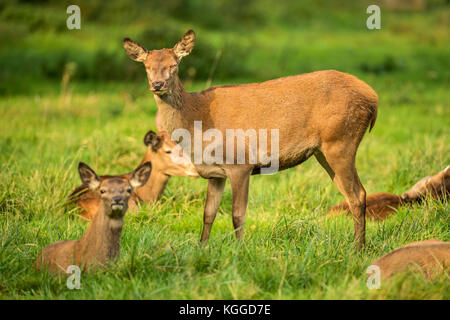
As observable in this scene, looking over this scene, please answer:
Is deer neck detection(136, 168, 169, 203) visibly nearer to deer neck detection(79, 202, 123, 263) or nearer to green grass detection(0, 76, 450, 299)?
green grass detection(0, 76, 450, 299)

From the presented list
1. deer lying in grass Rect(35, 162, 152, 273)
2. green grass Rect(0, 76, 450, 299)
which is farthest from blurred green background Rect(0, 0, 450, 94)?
deer lying in grass Rect(35, 162, 152, 273)

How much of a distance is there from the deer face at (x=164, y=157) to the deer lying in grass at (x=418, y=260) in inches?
126

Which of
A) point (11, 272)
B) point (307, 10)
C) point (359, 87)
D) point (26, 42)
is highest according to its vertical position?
point (307, 10)

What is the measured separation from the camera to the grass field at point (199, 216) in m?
4.80

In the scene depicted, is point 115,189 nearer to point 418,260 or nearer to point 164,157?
point 418,260

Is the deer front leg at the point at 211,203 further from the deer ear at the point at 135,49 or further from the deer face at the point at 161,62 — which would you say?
the deer ear at the point at 135,49

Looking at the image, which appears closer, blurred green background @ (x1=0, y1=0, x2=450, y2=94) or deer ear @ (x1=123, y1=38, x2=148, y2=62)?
deer ear @ (x1=123, y1=38, x2=148, y2=62)

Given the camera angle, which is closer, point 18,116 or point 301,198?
point 301,198

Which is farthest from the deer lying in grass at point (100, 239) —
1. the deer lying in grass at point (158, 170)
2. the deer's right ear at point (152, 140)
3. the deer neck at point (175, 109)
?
the deer's right ear at point (152, 140)

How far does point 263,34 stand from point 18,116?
42.7ft

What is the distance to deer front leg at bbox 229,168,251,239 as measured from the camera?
19.8 feet

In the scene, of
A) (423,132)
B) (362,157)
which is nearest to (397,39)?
(423,132)

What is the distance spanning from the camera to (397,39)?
23219 mm

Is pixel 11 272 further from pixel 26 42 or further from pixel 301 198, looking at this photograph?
pixel 26 42
